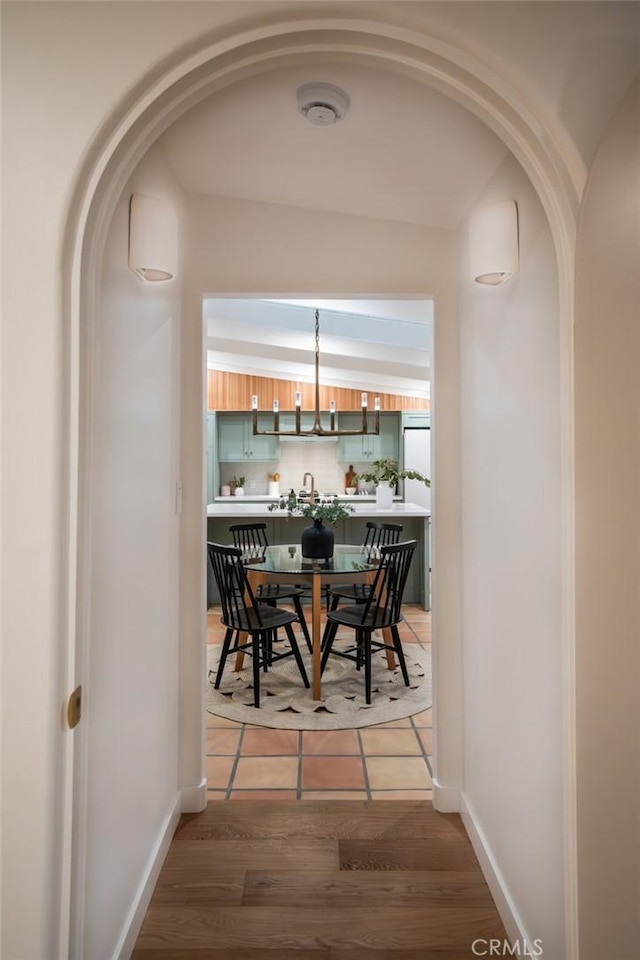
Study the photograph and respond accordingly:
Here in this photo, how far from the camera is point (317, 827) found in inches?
85.5

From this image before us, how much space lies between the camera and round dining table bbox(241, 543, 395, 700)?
3.42m

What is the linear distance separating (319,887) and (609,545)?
1.58 metres

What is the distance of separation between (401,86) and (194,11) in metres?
0.59

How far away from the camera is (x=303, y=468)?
8.04m

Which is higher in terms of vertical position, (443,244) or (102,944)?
(443,244)

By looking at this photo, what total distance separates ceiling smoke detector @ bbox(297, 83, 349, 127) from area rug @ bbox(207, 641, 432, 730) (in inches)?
109

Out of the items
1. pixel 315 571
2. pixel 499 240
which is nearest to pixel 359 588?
pixel 315 571

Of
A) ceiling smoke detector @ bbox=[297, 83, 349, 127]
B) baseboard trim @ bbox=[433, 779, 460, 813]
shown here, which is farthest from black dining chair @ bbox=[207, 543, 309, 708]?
ceiling smoke detector @ bbox=[297, 83, 349, 127]

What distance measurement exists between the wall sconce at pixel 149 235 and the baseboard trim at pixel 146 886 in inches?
72.6

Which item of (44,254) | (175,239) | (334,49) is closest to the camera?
(44,254)

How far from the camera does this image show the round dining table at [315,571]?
3.42 m

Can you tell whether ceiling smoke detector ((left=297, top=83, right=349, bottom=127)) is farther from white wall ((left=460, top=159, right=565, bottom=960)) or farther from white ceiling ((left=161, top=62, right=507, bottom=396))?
white wall ((left=460, top=159, right=565, bottom=960))

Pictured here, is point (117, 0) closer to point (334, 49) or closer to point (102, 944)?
point (334, 49)

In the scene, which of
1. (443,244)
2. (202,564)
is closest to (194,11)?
(443,244)
